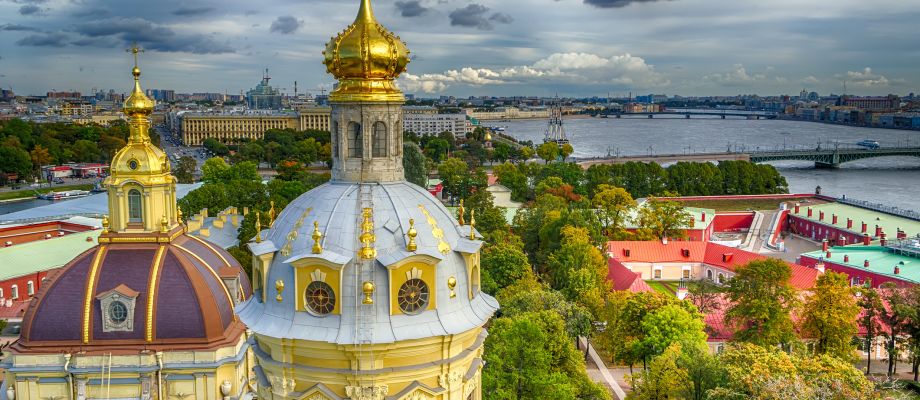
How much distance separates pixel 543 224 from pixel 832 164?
344 feet

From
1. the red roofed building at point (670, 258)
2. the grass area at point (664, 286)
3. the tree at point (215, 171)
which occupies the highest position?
the tree at point (215, 171)

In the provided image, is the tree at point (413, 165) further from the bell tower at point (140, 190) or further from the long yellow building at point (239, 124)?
the long yellow building at point (239, 124)

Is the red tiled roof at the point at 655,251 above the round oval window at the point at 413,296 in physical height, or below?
below

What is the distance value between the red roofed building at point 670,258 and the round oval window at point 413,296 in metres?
44.5

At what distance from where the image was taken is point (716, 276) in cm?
5712

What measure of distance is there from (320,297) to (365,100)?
159 inches

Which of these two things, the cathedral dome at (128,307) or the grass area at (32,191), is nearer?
the cathedral dome at (128,307)

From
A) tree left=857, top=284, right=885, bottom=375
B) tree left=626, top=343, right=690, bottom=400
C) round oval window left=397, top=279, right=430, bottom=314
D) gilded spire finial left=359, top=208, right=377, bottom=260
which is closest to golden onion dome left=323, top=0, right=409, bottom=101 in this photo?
gilded spire finial left=359, top=208, right=377, bottom=260

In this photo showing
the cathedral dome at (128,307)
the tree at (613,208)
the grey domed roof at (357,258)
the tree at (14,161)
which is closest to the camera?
the grey domed roof at (357,258)

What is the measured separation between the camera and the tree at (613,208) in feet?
216

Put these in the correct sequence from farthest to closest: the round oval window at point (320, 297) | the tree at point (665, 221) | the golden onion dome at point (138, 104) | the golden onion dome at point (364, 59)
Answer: the tree at point (665, 221) < the golden onion dome at point (138, 104) < the golden onion dome at point (364, 59) < the round oval window at point (320, 297)

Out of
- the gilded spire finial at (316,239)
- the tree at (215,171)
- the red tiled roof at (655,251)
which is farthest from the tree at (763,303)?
the tree at (215,171)

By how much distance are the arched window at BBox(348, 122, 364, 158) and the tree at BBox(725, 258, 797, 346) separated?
24824 millimetres

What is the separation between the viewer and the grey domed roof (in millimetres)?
13875
